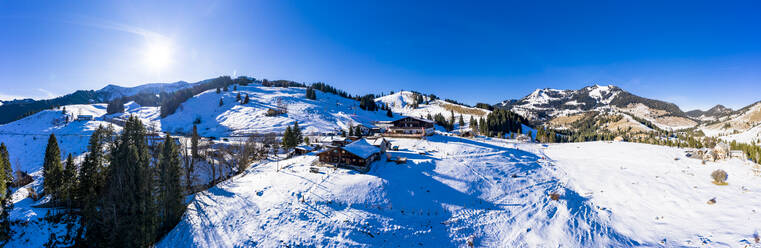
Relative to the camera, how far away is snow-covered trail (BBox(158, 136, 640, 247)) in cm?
2098

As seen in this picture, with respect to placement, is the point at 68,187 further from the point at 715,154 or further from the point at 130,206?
the point at 715,154

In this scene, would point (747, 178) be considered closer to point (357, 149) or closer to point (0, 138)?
point (357, 149)

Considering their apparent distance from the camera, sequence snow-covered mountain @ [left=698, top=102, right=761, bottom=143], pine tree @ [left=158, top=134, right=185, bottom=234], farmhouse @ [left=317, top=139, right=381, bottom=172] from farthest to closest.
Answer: snow-covered mountain @ [left=698, top=102, right=761, bottom=143]
farmhouse @ [left=317, top=139, right=381, bottom=172]
pine tree @ [left=158, top=134, right=185, bottom=234]

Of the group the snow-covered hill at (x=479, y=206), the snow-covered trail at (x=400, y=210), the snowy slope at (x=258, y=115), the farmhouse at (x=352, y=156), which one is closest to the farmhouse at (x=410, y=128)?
the snow-covered hill at (x=479, y=206)

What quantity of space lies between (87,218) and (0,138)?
350ft

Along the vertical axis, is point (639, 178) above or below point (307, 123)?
below

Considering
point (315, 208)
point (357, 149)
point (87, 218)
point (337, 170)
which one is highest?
point (357, 149)

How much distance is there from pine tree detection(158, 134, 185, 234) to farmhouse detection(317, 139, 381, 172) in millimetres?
17230

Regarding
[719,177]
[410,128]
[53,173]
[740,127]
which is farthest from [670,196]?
[740,127]

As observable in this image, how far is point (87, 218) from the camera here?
2675 centimetres

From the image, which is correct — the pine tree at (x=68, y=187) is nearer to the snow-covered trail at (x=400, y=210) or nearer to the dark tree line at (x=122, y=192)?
the dark tree line at (x=122, y=192)

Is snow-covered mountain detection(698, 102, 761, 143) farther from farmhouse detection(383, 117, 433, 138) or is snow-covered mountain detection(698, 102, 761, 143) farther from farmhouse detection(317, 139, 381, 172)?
farmhouse detection(317, 139, 381, 172)

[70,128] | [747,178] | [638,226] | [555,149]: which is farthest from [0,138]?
[747,178]

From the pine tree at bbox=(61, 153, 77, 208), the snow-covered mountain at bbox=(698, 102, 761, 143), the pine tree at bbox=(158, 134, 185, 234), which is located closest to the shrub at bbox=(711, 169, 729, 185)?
the pine tree at bbox=(158, 134, 185, 234)
